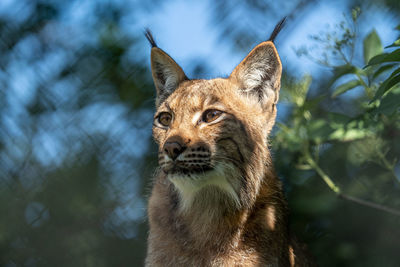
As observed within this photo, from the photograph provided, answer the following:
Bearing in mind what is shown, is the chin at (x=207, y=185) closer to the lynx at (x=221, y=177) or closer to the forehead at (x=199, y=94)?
the lynx at (x=221, y=177)

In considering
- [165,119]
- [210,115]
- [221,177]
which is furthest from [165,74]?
[221,177]

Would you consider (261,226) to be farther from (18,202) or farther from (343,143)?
(18,202)

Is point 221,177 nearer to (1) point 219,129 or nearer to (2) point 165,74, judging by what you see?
(1) point 219,129

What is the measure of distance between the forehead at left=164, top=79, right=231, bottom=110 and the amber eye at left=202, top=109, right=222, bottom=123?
0.04 m

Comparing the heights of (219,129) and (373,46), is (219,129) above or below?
above

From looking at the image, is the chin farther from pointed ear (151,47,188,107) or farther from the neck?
pointed ear (151,47,188,107)

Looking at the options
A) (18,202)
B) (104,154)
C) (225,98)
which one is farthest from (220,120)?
(18,202)

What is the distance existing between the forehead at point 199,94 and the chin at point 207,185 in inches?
13.9

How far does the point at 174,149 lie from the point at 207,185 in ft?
1.27

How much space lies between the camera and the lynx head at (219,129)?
1.85 meters

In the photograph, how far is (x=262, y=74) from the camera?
2225 millimetres

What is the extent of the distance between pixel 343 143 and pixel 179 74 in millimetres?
1232

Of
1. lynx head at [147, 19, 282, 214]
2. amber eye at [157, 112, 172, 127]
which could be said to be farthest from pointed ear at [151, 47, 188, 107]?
amber eye at [157, 112, 172, 127]

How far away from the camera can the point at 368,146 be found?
7.95 feet
